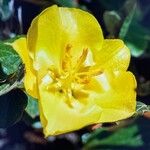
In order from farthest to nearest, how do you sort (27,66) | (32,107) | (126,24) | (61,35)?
1. (126,24)
2. (32,107)
3. (61,35)
4. (27,66)

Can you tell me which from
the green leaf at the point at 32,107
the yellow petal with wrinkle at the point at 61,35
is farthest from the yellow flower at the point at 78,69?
the green leaf at the point at 32,107

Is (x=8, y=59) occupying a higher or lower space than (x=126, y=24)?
higher

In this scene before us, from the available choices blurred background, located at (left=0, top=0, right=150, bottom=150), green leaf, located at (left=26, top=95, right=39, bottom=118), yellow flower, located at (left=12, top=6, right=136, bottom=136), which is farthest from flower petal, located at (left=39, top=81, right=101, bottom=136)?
blurred background, located at (left=0, top=0, right=150, bottom=150)

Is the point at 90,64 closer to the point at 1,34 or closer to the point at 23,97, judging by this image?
the point at 23,97

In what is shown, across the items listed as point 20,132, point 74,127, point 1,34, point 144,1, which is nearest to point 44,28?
point 74,127

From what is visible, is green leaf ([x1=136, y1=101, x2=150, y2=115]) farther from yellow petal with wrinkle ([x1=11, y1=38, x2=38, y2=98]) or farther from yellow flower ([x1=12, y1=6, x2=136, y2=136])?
yellow petal with wrinkle ([x1=11, y1=38, x2=38, y2=98])

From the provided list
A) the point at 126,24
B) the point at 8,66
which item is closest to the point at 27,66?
the point at 8,66

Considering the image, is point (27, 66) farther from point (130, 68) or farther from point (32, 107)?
point (130, 68)
